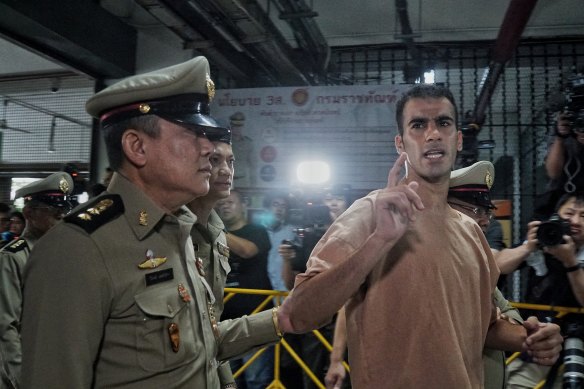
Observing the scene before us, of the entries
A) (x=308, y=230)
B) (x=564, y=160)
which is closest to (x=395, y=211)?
(x=308, y=230)

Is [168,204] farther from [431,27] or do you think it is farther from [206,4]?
[431,27]

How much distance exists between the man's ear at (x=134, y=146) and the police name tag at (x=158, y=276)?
1.03 feet

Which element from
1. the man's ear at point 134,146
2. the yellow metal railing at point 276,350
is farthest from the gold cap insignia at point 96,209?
the yellow metal railing at point 276,350

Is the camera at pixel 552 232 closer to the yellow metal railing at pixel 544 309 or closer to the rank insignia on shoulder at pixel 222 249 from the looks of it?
the yellow metal railing at pixel 544 309

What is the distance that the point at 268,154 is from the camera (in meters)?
5.74

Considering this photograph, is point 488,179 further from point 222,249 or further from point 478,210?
point 222,249

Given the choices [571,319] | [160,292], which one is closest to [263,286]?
[571,319]

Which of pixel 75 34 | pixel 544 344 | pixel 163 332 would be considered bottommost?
pixel 544 344

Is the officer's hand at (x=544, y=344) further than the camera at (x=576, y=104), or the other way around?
the camera at (x=576, y=104)

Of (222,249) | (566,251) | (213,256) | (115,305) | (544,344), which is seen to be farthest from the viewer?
(566,251)

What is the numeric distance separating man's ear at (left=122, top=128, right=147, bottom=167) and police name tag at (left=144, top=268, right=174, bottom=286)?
32 centimetres

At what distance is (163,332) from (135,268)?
0.59 ft

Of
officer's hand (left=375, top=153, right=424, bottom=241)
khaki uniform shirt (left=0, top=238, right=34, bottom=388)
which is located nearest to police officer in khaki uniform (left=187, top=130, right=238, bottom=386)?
officer's hand (left=375, top=153, right=424, bottom=241)

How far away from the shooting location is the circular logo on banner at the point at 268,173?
18.7 ft
